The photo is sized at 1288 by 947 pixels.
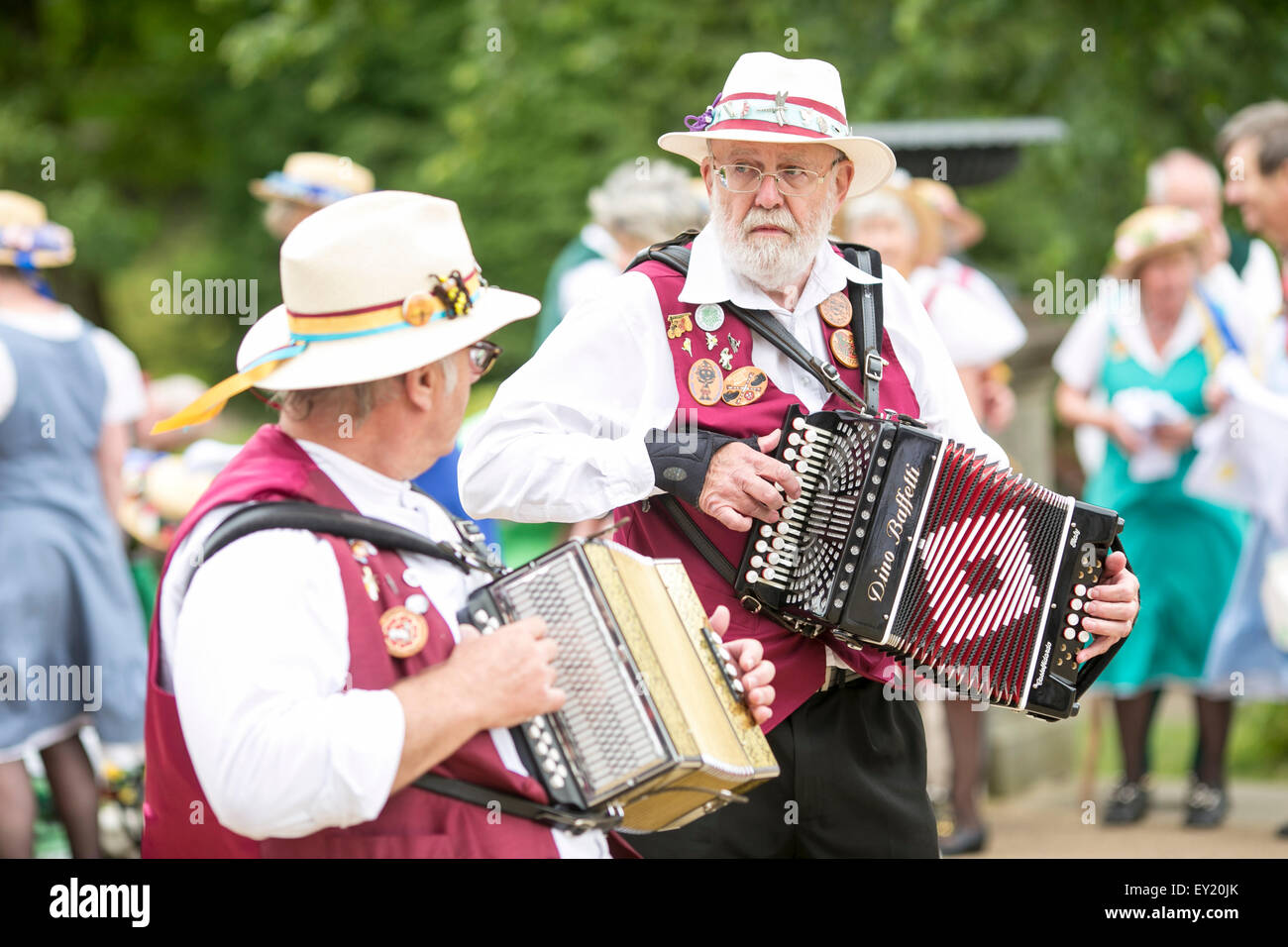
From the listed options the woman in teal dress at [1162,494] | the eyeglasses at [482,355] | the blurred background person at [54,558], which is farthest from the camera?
the woman in teal dress at [1162,494]

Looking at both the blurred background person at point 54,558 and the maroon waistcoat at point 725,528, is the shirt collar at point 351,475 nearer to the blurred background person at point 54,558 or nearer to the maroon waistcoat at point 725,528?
the maroon waistcoat at point 725,528

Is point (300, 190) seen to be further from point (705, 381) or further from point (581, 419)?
point (705, 381)

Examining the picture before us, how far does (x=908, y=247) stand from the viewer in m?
6.35

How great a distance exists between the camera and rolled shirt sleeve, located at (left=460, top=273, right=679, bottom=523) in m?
3.15

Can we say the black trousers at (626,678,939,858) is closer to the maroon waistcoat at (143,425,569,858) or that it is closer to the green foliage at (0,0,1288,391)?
the maroon waistcoat at (143,425,569,858)

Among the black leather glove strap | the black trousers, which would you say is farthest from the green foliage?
the black trousers

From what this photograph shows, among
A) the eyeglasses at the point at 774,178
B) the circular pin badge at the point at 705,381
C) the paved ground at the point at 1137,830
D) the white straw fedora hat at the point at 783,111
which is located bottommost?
the paved ground at the point at 1137,830

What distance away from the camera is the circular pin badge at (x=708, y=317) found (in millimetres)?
3289

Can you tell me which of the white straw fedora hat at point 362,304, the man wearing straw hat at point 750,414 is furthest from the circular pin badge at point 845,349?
the white straw fedora hat at point 362,304

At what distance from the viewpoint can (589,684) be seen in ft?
7.95

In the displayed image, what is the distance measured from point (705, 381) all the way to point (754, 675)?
2.35 feet

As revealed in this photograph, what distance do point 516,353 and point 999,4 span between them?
5.18 meters

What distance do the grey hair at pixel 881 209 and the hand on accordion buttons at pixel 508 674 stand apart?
419cm
